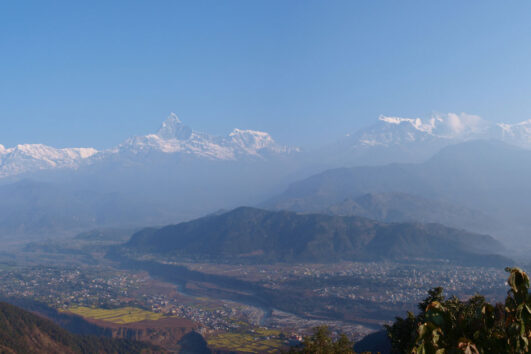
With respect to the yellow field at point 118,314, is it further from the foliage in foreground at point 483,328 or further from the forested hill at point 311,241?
the foliage in foreground at point 483,328

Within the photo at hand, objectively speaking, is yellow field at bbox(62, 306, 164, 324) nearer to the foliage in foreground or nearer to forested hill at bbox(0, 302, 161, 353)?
forested hill at bbox(0, 302, 161, 353)

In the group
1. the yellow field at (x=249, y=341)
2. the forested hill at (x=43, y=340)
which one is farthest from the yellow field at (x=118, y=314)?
the yellow field at (x=249, y=341)

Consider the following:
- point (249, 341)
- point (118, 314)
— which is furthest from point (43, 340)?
point (118, 314)

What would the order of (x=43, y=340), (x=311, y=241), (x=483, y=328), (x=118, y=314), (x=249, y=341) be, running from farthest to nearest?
1. (x=311, y=241)
2. (x=118, y=314)
3. (x=249, y=341)
4. (x=43, y=340)
5. (x=483, y=328)

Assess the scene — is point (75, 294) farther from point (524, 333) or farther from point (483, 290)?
point (524, 333)

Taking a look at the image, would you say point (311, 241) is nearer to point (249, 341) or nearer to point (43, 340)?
point (249, 341)

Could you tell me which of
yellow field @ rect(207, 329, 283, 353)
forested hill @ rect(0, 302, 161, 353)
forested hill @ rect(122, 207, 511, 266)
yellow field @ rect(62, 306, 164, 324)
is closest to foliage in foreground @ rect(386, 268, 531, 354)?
forested hill @ rect(0, 302, 161, 353)
